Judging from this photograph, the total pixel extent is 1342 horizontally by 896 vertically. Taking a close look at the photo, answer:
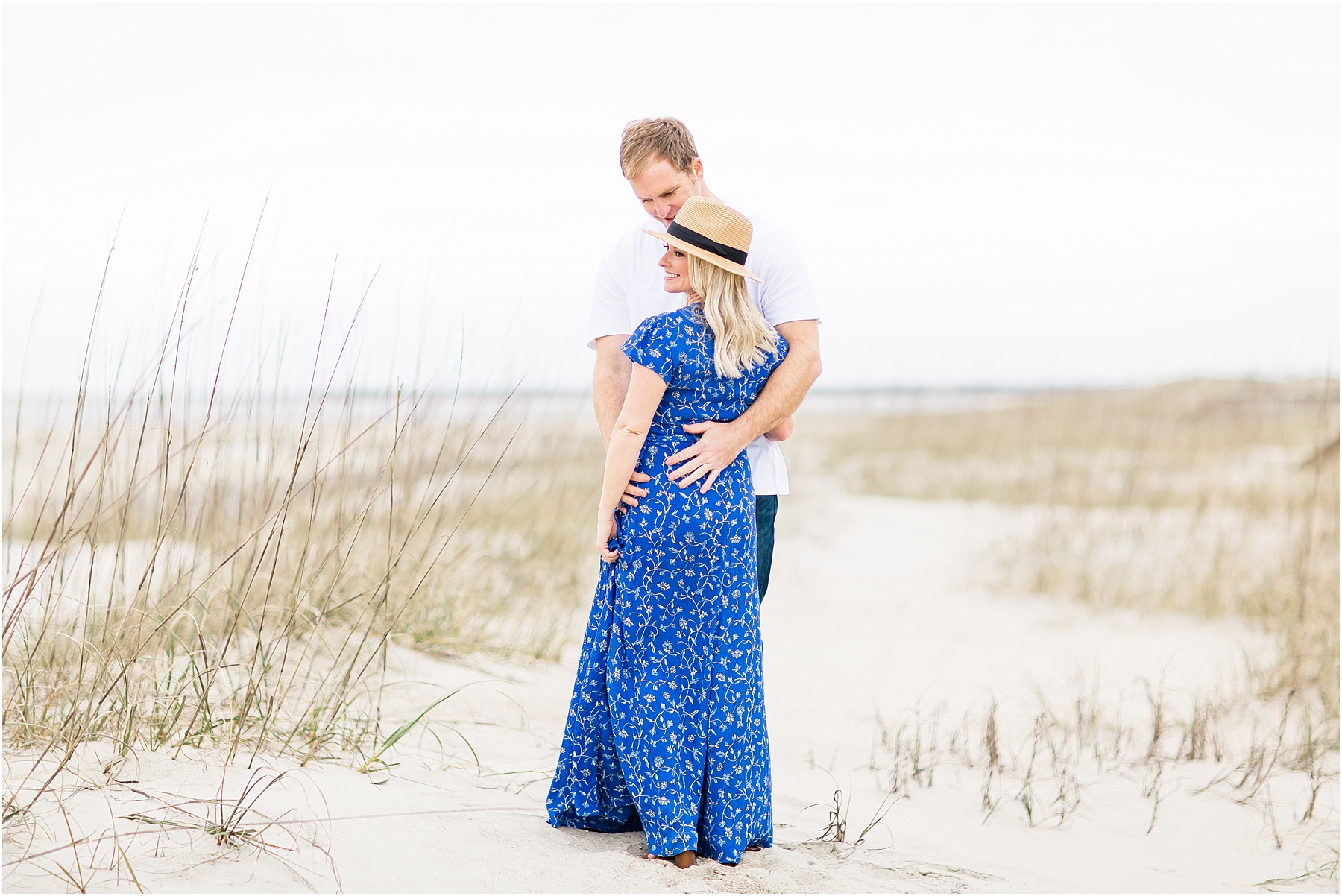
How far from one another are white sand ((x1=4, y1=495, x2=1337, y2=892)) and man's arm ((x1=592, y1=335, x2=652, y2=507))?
1.10 m

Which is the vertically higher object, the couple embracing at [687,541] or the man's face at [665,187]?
the man's face at [665,187]

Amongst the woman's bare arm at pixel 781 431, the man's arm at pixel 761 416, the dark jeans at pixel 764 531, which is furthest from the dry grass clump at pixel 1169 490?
the man's arm at pixel 761 416

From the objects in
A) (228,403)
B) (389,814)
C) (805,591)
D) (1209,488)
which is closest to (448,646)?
(228,403)

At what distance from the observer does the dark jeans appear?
2.76m

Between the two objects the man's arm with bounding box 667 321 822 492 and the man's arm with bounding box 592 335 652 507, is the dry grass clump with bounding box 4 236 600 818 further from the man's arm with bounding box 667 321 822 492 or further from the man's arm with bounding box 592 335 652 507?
the man's arm with bounding box 667 321 822 492

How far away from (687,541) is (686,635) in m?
0.24

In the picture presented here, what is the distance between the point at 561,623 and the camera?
5.45 metres

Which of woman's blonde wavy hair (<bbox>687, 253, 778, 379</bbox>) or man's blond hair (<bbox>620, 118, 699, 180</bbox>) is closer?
woman's blonde wavy hair (<bbox>687, 253, 778, 379</bbox>)

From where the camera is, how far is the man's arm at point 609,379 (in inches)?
106

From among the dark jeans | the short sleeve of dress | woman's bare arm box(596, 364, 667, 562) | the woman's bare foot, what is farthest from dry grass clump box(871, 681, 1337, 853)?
the short sleeve of dress

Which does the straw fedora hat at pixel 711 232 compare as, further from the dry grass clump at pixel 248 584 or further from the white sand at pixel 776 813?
A: the white sand at pixel 776 813

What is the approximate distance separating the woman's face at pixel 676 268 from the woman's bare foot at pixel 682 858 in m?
1.40

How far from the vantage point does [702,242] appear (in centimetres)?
236

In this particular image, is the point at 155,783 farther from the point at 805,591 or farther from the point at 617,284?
the point at 805,591
